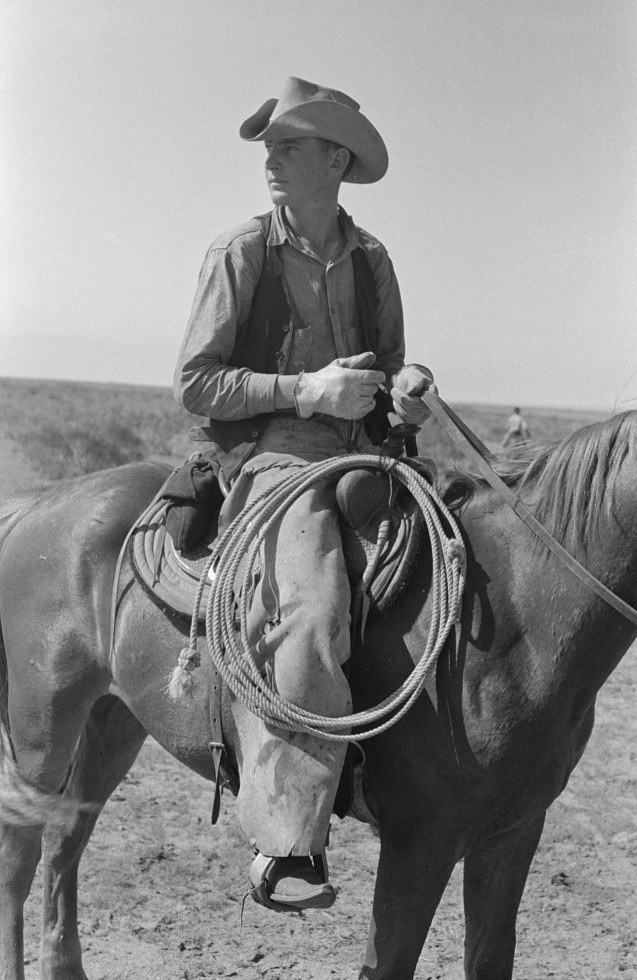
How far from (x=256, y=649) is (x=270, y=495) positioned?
422mm

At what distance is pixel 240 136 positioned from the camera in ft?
9.43

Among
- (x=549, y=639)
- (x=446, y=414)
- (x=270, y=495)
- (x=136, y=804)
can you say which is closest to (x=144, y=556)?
(x=270, y=495)

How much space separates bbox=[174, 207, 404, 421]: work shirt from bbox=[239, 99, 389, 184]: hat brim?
8.5 inches

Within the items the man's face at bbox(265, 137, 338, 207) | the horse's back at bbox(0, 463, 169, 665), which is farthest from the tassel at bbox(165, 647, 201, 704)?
the man's face at bbox(265, 137, 338, 207)

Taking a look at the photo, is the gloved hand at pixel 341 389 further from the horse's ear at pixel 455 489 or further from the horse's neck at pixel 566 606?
the horse's neck at pixel 566 606

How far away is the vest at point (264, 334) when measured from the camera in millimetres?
2871

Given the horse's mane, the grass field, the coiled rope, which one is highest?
the horse's mane

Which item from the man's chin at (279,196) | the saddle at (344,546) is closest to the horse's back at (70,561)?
the saddle at (344,546)

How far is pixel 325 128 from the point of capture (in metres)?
2.81

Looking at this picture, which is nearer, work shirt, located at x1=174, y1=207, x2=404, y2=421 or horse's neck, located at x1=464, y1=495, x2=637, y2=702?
horse's neck, located at x1=464, y1=495, x2=637, y2=702

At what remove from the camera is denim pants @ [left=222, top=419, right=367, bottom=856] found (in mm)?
2438

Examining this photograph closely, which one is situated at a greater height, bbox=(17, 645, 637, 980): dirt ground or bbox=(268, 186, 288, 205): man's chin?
bbox=(268, 186, 288, 205): man's chin

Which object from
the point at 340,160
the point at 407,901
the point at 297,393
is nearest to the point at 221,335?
the point at 297,393

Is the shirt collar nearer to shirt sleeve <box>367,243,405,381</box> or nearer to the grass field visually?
shirt sleeve <box>367,243,405,381</box>
